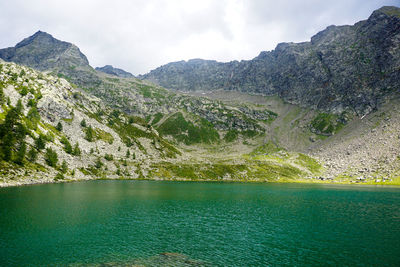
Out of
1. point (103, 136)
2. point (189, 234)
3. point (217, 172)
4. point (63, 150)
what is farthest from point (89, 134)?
point (189, 234)

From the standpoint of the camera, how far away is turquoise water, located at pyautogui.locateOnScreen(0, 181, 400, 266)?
31.1 meters

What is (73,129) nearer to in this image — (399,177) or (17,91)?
(17,91)

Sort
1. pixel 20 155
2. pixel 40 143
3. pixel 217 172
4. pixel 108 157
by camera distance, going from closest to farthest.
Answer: pixel 20 155 < pixel 40 143 < pixel 108 157 < pixel 217 172

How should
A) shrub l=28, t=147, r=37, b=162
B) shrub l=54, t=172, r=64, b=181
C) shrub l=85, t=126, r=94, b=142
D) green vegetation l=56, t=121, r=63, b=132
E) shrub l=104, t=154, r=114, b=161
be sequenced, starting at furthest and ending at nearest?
1. shrub l=85, t=126, r=94, b=142
2. shrub l=104, t=154, r=114, b=161
3. green vegetation l=56, t=121, r=63, b=132
4. shrub l=54, t=172, r=64, b=181
5. shrub l=28, t=147, r=37, b=162

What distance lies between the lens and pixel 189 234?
4262 cm

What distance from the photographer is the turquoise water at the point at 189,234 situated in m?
31.1

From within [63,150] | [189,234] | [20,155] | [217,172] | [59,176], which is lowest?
[189,234]

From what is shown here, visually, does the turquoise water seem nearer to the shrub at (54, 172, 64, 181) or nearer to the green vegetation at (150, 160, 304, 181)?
the shrub at (54, 172, 64, 181)

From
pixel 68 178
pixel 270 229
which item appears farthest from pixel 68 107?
pixel 270 229

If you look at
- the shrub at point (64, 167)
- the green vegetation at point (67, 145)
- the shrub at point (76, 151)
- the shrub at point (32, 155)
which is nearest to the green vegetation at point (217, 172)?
the shrub at point (76, 151)

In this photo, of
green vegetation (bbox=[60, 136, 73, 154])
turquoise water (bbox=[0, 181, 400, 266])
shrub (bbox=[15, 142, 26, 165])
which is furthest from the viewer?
green vegetation (bbox=[60, 136, 73, 154])

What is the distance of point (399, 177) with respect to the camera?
15112cm

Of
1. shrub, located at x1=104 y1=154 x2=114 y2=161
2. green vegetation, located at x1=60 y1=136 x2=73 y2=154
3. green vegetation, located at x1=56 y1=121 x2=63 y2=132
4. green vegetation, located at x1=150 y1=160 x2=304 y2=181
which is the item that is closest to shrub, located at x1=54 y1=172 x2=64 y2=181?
green vegetation, located at x1=60 y1=136 x2=73 y2=154

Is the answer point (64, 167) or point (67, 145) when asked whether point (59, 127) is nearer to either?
point (67, 145)
